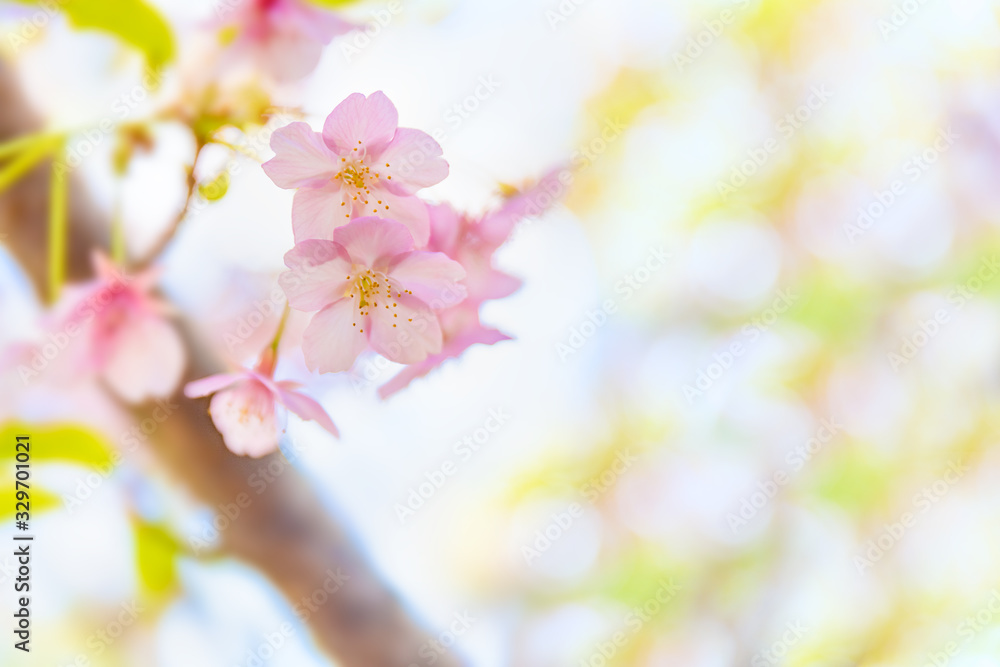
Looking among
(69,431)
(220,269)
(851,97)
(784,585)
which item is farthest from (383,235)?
(851,97)

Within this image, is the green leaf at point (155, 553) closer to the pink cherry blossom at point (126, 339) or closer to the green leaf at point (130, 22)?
the pink cherry blossom at point (126, 339)

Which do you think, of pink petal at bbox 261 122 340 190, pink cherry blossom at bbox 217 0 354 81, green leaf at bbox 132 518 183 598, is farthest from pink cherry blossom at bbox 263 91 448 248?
green leaf at bbox 132 518 183 598

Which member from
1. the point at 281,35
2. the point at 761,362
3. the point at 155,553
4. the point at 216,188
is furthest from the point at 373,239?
the point at 761,362

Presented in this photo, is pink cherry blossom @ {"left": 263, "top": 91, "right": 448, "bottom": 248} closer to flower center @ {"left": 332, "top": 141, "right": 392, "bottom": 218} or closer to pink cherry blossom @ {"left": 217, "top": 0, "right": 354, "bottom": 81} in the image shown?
flower center @ {"left": 332, "top": 141, "right": 392, "bottom": 218}

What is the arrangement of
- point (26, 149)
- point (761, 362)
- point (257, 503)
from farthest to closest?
1. point (761, 362)
2. point (257, 503)
3. point (26, 149)

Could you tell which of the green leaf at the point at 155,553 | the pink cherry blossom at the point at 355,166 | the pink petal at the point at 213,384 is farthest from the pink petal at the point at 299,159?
the green leaf at the point at 155,553

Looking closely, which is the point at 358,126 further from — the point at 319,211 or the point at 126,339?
the point at 126,339
